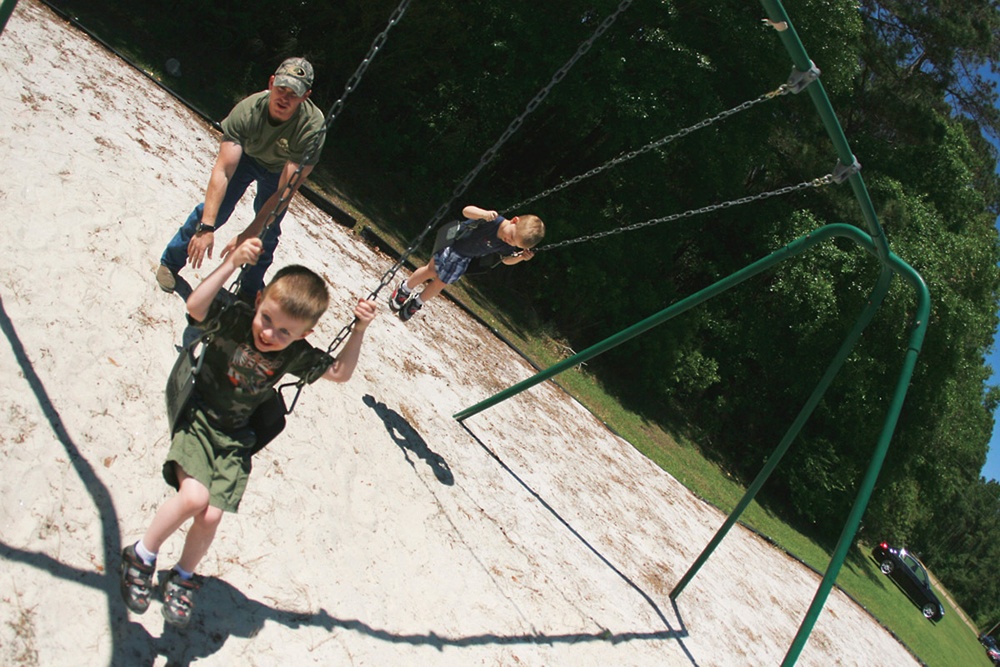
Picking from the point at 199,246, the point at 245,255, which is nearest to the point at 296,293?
the point at 245,255

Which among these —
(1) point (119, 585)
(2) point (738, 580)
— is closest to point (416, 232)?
(2) point (738, 580)

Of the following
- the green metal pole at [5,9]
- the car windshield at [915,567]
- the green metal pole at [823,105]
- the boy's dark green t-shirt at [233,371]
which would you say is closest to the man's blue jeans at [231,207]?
the green metal pole at [5,9]

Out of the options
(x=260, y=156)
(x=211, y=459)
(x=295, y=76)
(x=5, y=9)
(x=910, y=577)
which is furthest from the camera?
(x=910, y=577)

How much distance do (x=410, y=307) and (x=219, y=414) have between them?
3230mm

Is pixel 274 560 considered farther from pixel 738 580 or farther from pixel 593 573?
pixel 738 580

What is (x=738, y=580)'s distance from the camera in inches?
296

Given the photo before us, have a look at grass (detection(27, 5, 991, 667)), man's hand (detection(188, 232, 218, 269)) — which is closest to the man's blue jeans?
man's hand (detection(188, 232, 218, 269))

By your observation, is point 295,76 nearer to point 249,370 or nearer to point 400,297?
point 249,370

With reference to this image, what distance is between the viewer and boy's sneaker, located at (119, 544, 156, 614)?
2.62 m

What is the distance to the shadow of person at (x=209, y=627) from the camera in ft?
8.64

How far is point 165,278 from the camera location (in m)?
4.43

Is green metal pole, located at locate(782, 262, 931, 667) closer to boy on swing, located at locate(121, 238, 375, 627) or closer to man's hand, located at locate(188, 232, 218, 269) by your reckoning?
boy on swing, located at locate(121, 238, 375, 627)

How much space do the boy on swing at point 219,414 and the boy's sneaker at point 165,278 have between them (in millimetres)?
1843

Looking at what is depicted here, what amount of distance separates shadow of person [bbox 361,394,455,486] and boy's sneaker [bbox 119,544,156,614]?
7.25 feet
